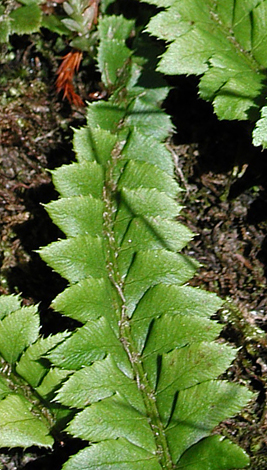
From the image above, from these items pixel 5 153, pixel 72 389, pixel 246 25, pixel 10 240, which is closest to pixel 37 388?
pixel 72 389

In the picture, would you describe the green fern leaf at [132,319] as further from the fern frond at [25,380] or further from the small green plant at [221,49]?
the small green plant at [221,49]

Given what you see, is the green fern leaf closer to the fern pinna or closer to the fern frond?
the fern pinna

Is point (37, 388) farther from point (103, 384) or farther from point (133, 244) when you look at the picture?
point (133, 244)

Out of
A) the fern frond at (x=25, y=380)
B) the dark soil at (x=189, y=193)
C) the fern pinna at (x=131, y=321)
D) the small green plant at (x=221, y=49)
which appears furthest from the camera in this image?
the dark soil at (x=189, y=193)

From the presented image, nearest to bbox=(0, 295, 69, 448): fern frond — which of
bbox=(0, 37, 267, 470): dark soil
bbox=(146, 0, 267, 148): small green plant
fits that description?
bbox=(0, 37, 267, 470): dark soil

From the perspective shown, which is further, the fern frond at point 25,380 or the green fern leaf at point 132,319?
the fern frond at point 25,380

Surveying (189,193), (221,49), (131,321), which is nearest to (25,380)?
(131,321)

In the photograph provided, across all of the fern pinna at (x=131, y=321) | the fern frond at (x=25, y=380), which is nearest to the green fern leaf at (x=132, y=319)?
the fern pinna at (x=131, y=321)
